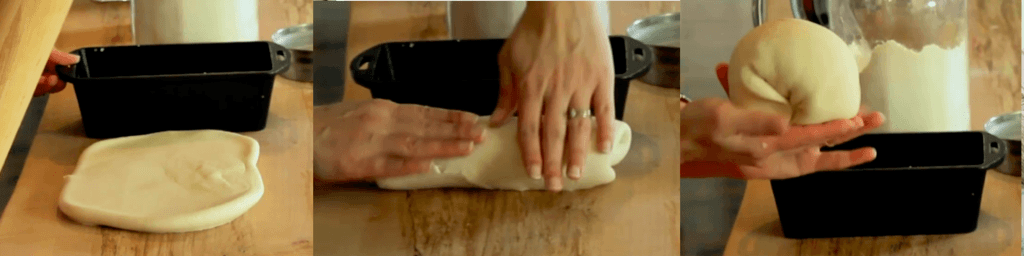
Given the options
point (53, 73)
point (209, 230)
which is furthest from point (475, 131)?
point (53, 73)

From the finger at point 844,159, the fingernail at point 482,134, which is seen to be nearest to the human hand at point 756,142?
the finger at point 844,159

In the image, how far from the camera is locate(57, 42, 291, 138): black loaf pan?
2.25 feet

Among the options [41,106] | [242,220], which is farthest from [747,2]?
[41,106]

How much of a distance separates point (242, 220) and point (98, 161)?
174mm

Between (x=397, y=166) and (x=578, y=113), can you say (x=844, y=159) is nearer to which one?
(x=578, y=113)

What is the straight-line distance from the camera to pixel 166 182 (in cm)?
66

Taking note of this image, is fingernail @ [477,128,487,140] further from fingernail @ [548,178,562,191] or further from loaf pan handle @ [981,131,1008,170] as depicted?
loaf pan handle @ [981,131,1008,170]

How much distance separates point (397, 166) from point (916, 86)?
28 centimetres

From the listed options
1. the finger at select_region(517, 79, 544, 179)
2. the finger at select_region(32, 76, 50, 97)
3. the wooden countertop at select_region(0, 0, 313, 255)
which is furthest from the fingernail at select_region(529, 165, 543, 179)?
the finger at select_region(32, 76, 50, 97)

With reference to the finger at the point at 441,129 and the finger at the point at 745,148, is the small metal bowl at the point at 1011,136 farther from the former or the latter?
the finger at the point at 441,129

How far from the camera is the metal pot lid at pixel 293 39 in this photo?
2.57 ft

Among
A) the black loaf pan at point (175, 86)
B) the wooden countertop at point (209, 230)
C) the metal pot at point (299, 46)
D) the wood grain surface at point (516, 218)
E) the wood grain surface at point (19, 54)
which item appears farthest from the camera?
the metal pot at point (299, 46)

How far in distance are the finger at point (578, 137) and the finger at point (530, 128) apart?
0.02m

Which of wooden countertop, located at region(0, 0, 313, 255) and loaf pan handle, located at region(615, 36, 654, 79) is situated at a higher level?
loaf pan handle, located at region(615, 36, 654, 79)
